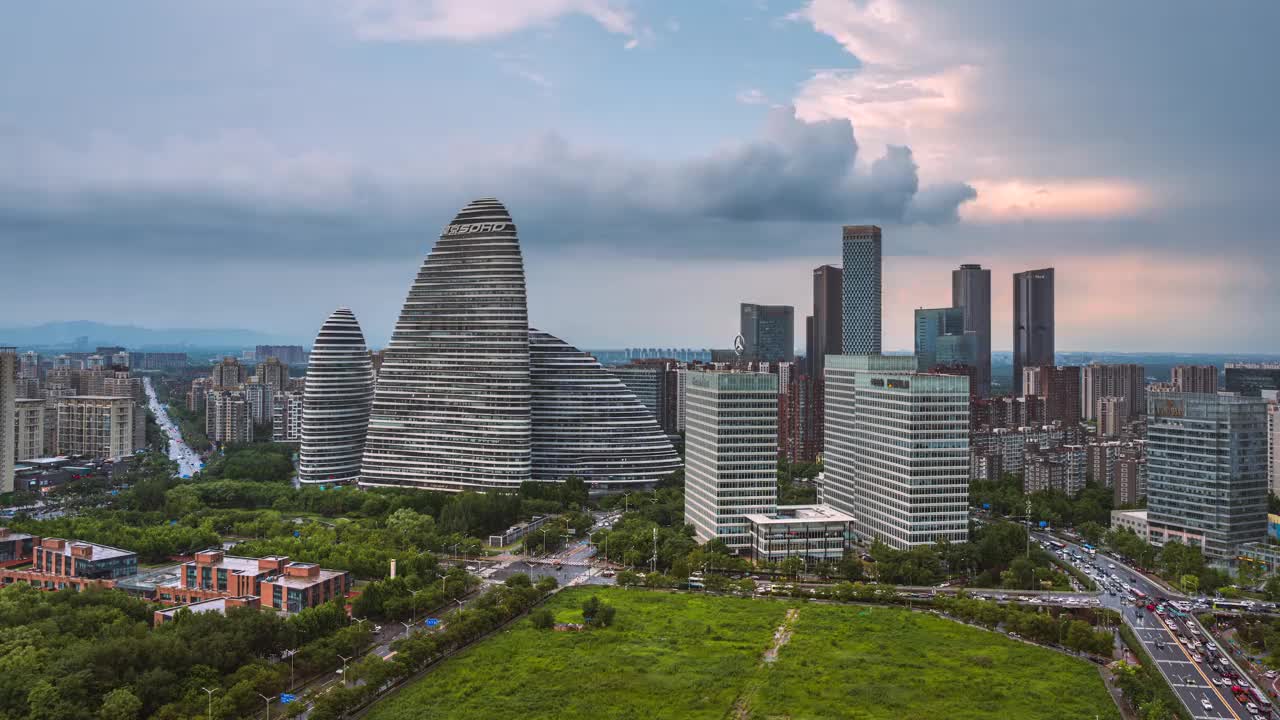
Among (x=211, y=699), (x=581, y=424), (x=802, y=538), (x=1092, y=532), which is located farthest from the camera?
(x=581, y=424)

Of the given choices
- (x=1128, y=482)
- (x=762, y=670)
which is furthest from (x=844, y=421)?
(x=762, y=670)

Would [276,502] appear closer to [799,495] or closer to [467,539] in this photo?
[467,539]

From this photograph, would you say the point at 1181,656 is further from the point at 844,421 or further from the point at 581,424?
the point at 581,424

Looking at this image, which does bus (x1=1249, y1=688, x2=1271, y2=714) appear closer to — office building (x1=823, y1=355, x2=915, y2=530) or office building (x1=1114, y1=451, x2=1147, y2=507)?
office building (x1=823, y1=355, x2=915, y2=530)

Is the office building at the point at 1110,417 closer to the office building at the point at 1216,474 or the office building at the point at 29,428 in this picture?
the office building at the point at 1216,474

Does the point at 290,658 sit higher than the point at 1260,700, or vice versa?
the point at 290,658

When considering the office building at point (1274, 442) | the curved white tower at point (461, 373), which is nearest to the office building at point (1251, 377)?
the office building at point (1274, 442)

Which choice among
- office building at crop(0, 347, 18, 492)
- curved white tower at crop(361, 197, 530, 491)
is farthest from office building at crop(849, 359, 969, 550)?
office building at crop(0, 347, 18, 492)

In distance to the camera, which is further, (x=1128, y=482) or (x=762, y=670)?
(x=1128, y=482)
